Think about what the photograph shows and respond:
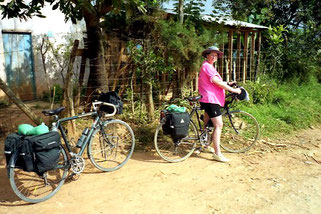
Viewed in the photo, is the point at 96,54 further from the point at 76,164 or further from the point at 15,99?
the point at 76,164

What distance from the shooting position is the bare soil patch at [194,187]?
10.5 feet

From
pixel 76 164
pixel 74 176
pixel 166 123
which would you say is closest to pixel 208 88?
pixel 166 123

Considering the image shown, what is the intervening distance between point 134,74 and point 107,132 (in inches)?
79.2

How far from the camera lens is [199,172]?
411cm

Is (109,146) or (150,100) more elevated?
(150,100)

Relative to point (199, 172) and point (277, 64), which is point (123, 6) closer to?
point (199, 172)

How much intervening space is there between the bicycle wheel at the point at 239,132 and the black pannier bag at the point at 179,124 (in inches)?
35.3

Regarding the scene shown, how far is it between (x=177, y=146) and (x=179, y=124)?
0.48m

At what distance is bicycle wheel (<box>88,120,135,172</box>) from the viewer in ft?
13.4

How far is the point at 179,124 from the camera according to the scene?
418cm

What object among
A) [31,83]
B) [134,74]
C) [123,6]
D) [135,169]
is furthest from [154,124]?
[31,83]

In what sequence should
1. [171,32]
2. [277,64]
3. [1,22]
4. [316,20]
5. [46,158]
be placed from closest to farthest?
1. [46,158]
2. [171,32]
3. [1,22]
4. [277,64]
5. [316,20]

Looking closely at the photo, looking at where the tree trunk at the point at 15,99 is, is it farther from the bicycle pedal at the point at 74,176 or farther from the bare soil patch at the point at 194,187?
the bicycle pedal at the point at 74,176

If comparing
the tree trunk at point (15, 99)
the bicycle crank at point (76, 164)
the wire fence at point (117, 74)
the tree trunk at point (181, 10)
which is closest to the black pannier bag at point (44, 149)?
the bicycle crank at point (76, 164)
